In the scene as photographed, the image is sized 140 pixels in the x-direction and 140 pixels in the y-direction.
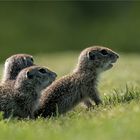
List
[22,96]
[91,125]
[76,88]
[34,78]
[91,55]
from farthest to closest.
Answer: [91,55] < [76,88] < [34,78] < [22,96] < [91,125]

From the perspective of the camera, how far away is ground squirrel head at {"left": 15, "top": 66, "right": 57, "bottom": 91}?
1505 cm

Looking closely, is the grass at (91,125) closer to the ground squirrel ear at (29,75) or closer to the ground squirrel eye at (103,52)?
the ground squirrel ear at (29,75)

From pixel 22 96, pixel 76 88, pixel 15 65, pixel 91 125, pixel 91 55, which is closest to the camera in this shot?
pixel 91 125

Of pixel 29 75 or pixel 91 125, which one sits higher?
pixel 29 75

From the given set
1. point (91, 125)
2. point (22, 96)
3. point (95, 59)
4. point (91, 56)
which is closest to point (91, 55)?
point (91, 56)

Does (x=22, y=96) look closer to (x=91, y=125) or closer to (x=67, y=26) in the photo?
→ (x=91, y=125)

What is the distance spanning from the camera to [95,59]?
16938 mm

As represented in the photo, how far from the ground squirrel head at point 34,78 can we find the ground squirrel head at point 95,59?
100cm

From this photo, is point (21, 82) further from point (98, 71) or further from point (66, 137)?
point (66, 137)

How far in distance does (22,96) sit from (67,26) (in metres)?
57.0

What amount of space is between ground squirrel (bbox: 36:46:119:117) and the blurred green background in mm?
47603

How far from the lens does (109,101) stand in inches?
602

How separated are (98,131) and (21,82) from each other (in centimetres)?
486

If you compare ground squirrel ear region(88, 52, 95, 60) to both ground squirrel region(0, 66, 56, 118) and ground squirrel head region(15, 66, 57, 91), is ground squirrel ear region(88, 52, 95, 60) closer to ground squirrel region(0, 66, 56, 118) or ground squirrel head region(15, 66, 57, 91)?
ground squirrel head region(15, 66, 57, 91)
